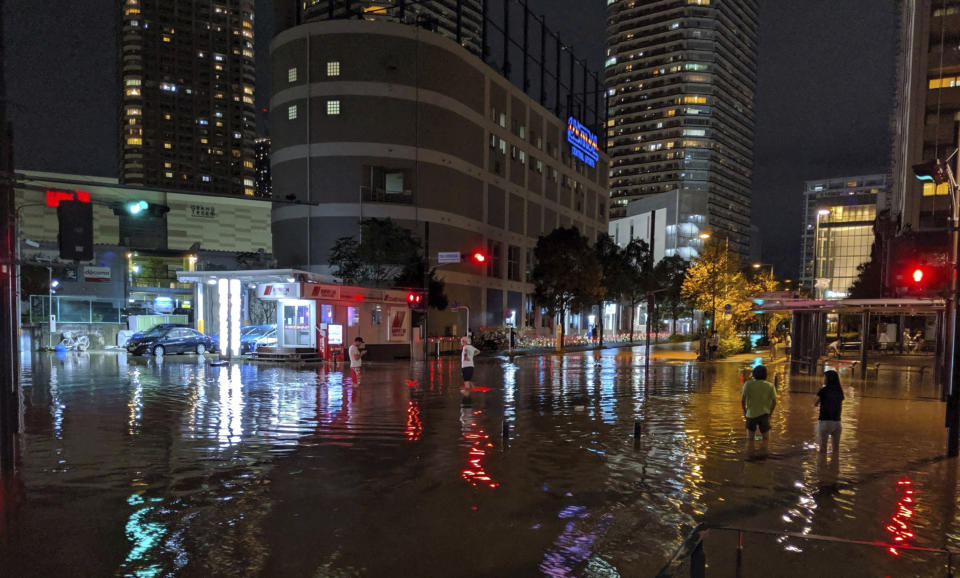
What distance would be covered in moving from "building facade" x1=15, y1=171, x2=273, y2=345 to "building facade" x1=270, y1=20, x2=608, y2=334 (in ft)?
20.0

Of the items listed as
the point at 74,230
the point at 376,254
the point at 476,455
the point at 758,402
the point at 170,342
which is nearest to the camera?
the point at 74,230

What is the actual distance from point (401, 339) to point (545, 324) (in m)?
Answer: 28.0

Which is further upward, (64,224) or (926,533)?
(64,224)

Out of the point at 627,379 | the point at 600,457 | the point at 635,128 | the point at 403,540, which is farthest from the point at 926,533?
the point at 635,128

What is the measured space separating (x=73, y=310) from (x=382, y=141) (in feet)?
76.5

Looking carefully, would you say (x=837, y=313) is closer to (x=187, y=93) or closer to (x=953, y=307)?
(x=953, y=307)

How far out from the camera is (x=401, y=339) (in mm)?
33344

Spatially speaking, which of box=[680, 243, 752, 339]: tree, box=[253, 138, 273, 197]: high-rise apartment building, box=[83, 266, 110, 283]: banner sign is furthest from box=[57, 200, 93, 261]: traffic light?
box=[253, 138, 273, 197]: high-rise apartment building

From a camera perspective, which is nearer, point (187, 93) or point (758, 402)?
point (758, 402)

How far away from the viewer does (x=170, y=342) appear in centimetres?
3123

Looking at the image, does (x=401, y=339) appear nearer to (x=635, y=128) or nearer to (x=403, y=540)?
(x=403, y=540)

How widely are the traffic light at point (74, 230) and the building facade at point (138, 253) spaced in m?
33.3

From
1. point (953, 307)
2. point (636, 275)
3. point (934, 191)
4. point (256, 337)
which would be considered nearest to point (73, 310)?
point (256, 337)

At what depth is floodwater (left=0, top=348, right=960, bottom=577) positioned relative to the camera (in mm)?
5668
